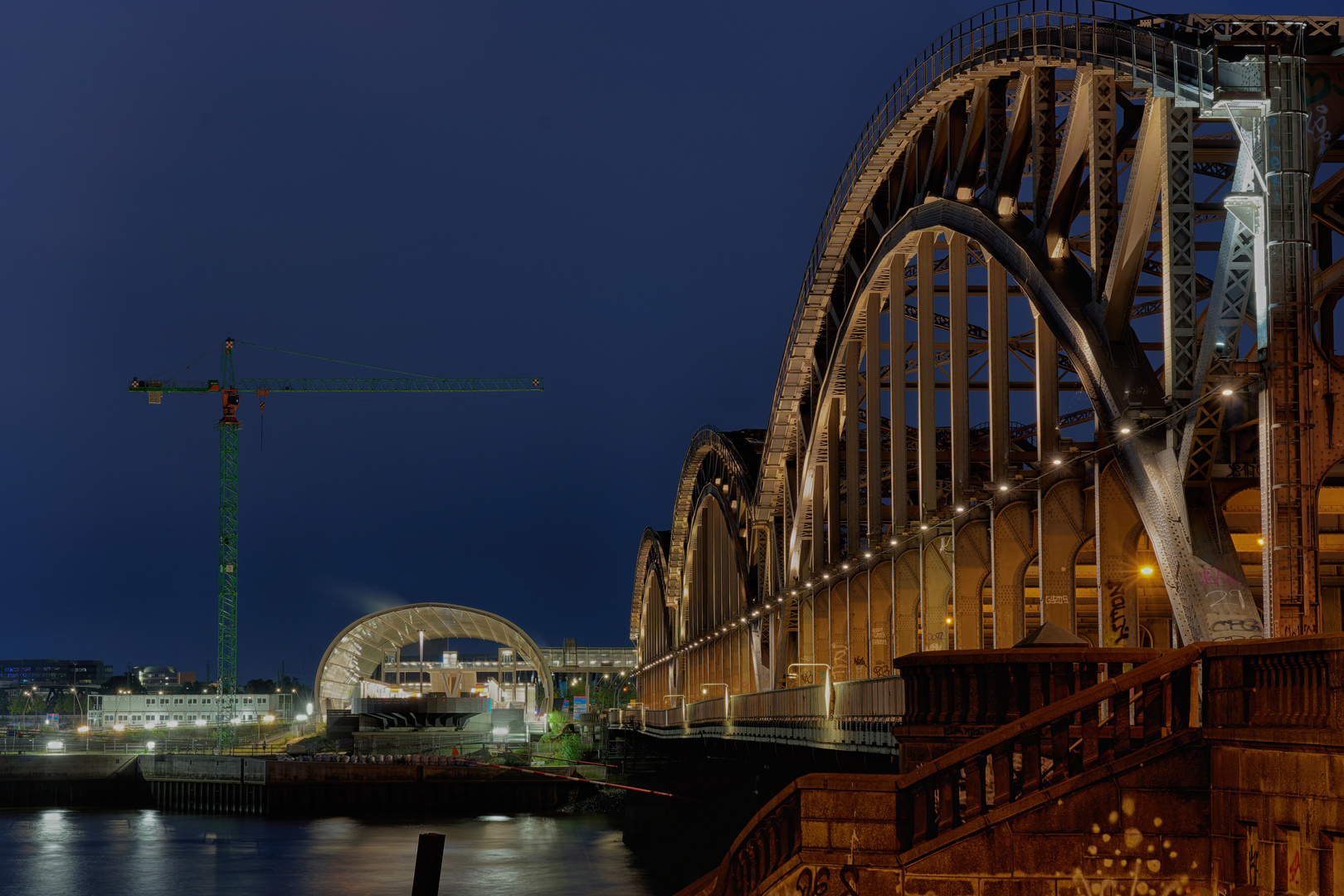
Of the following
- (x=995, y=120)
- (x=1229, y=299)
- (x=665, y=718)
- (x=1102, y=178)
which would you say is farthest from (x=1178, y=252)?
(x=665, y=718)

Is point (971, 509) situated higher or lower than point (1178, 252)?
lower

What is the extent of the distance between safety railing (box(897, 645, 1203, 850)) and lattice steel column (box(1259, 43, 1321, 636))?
8.60m

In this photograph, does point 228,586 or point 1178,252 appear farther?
point 228,586

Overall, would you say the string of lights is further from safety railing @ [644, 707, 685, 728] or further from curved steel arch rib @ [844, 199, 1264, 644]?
safety railing @ [644, 707, 685, 728]

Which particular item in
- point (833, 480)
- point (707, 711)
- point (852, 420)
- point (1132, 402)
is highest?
point (852, 420)

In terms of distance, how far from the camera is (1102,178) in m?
33.3

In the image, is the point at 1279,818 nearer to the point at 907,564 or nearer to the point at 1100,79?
the point at 1100,79

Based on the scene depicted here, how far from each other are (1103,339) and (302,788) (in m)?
93.8

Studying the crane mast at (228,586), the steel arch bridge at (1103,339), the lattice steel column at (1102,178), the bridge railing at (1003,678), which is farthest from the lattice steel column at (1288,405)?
the crane mast at (228,586)

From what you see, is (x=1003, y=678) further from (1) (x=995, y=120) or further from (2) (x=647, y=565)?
(2) (x=647, y=565)

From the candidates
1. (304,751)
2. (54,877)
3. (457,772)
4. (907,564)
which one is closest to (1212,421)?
(907,564)

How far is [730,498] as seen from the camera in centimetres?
9956

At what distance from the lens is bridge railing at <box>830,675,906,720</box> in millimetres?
33406

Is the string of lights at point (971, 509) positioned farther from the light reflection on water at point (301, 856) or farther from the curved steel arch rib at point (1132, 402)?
the light reflection on water at point (301, 856)
